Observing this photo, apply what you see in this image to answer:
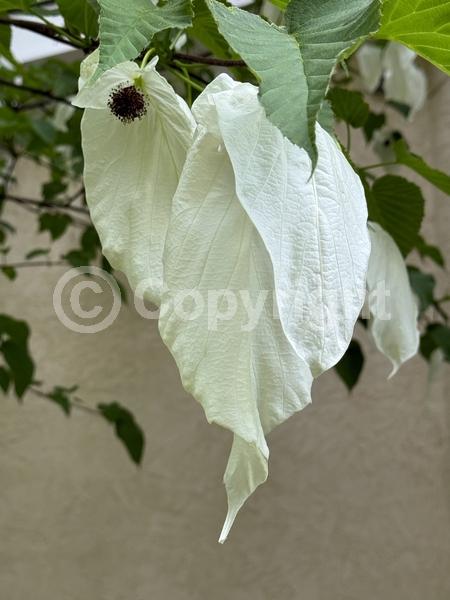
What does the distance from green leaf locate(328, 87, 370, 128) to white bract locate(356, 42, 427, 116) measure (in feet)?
1.56

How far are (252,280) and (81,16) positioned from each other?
24 cm

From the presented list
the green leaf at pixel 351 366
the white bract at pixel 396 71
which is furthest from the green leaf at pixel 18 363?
the white bract at pixel 396 71

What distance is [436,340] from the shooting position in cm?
79

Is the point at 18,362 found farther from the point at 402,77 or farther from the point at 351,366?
the point at 402,77

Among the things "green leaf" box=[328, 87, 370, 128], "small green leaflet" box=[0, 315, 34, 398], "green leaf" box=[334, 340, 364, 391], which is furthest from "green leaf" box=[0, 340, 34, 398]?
"green leaf" box=[328, 87, 370, 128]

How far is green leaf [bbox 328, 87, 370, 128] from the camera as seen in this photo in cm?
51

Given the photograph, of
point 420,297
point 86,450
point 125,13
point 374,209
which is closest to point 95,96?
point 125,13

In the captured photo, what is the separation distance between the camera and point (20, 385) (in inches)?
32.5

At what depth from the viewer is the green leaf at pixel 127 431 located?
100cm

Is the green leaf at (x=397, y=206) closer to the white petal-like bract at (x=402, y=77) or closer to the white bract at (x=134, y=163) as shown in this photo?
the white bract at (x=134, y=163)

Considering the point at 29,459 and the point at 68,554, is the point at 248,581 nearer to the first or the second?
the point at 68,554

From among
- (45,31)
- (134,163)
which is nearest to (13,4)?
(45,31)

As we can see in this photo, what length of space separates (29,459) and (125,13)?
142 centimetres

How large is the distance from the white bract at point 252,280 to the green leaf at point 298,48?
0.02 meters
